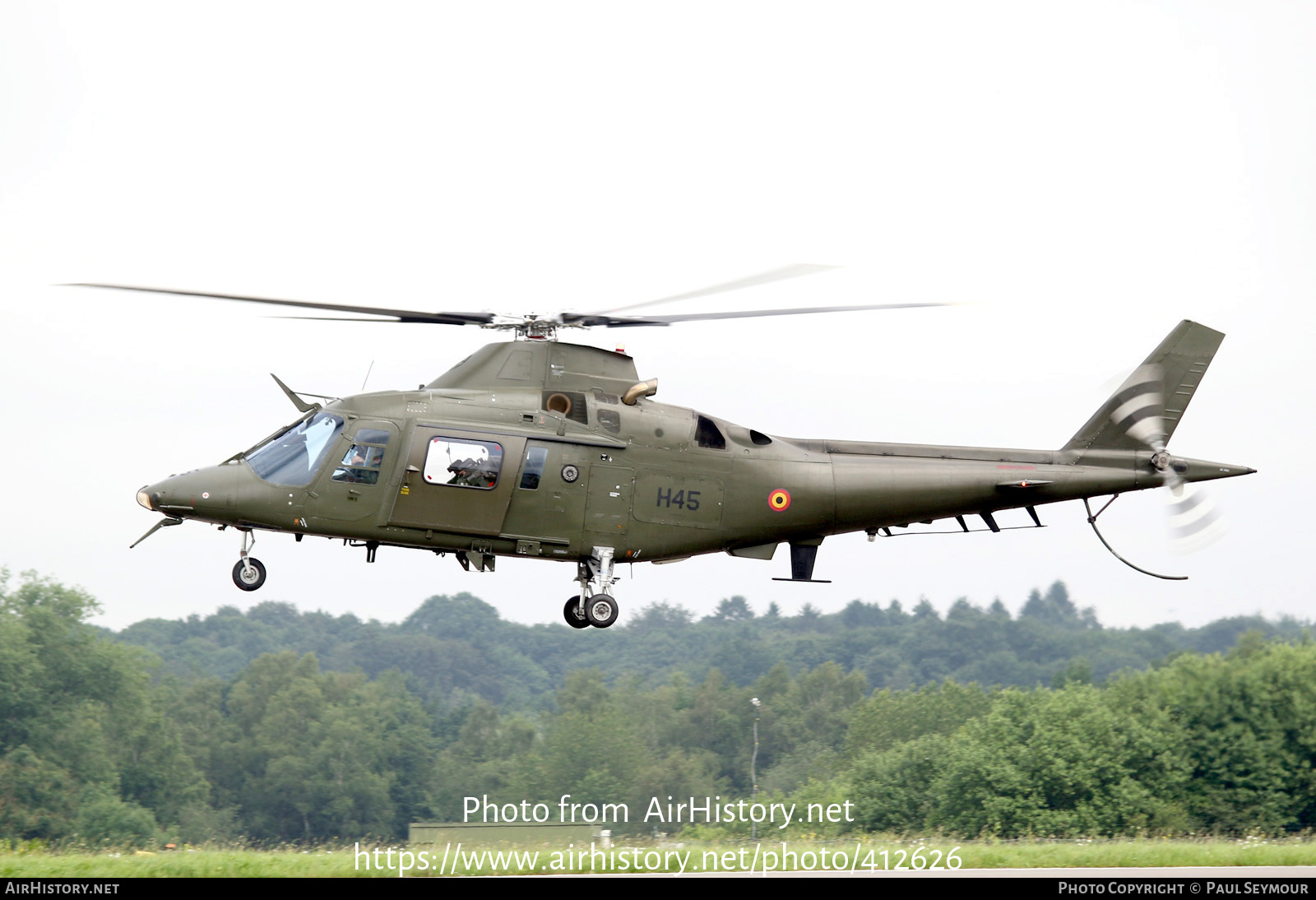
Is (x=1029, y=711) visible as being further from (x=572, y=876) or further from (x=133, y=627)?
(x=133, y=627)

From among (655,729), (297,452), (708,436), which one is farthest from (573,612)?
(655,729)

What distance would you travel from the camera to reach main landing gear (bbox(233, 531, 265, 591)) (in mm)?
18891

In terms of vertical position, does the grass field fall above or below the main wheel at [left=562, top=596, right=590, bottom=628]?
below

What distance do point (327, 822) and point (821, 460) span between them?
68.1m

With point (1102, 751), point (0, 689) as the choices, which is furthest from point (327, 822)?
point (1102, 751)

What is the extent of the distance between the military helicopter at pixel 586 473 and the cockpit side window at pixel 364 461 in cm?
2

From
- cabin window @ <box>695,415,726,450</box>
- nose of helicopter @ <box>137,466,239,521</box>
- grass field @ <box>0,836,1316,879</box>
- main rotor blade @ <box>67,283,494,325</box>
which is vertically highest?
main rotor blade @ <box>67,283,494,325</box>

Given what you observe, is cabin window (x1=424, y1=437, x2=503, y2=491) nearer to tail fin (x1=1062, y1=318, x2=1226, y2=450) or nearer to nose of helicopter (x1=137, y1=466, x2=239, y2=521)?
nose of helicopter (x1=137, y1=466, x2=239, y2=521)

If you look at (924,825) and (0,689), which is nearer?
(924,825)

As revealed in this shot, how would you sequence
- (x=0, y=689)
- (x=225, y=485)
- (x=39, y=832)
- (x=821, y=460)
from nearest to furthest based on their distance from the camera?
(x=225, y=485) < (x=821, y=460) < (x=39, y=832) < (x=0, y=689)

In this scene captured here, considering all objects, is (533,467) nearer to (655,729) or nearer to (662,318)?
(662,318)

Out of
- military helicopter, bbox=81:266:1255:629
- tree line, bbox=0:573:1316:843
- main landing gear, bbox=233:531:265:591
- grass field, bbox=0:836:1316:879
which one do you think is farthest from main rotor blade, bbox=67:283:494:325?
tree line, bbox=0:573:1316:843

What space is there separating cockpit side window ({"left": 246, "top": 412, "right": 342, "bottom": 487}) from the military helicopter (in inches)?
1.0

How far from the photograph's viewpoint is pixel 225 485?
18672 mm
